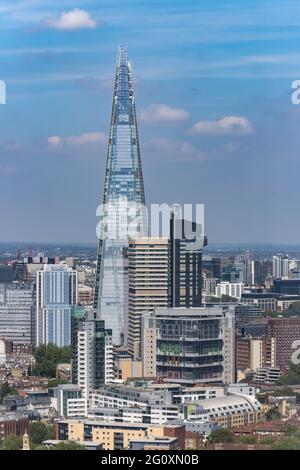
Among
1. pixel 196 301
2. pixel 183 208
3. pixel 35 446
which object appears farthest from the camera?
pixel 196 301

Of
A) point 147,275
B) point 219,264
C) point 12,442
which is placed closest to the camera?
point 12,442

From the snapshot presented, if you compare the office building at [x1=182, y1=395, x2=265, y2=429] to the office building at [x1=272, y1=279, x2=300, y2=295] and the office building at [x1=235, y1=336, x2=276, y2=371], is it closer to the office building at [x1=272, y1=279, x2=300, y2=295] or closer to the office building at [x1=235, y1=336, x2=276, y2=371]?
the office building at [x1=235, y1=336, x2=276, y2=371]

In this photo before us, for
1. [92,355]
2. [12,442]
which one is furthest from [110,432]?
[92,355]

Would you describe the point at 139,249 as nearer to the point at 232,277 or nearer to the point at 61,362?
the point at 232,277

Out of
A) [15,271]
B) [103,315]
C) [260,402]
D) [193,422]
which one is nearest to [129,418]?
[193,422]

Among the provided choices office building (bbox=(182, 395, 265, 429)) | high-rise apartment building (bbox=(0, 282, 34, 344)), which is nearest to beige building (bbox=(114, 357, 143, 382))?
office building (bbox=(182, 395, 265, 429))

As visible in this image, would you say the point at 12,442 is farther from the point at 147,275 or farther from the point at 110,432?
the point at 147,275

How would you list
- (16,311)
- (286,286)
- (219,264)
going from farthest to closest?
(286,286), (16,311), (219,264)
